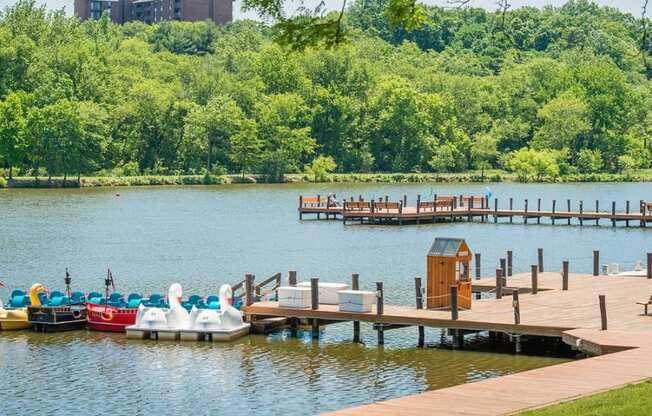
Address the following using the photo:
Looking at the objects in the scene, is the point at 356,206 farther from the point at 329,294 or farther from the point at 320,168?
the point at 320,168

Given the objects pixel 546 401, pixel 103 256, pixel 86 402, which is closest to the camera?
pixel 546 401

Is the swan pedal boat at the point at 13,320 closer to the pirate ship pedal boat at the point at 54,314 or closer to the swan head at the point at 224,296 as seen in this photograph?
the pirate ship pedal boat at the point at 54,314

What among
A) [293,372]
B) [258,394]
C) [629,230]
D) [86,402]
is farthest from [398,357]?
[629,230]

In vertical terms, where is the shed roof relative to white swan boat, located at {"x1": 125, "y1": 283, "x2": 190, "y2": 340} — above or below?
above

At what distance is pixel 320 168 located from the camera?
131 m

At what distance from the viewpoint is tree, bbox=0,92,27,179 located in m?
118

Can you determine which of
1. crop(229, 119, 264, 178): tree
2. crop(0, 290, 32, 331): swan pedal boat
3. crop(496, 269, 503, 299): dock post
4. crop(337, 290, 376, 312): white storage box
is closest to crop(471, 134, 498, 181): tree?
crop(229, 119, 264, 178): tree

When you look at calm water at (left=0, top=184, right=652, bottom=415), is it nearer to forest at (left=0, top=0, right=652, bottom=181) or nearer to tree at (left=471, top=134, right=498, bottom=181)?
forest at (left=0, top=0, right=652, bottom=181)

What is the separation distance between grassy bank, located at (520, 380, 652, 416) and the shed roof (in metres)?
12.2

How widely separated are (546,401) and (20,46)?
384 ft

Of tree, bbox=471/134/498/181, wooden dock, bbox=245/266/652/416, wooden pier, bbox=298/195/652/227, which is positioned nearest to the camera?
wooden dock, bbox=245/266/652/416

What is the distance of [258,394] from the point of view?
87.0ft

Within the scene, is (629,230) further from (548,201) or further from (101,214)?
(101,214)

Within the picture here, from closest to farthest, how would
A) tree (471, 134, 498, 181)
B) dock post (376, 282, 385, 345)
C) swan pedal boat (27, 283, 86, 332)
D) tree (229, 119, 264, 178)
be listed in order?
1. dock post (376, 282, 385, 345)
2. swan pedal boat (27, 283, 86, 332)
3. tree (229, 119, 264, 178)
4. tree (471, 134, 498, 181)
